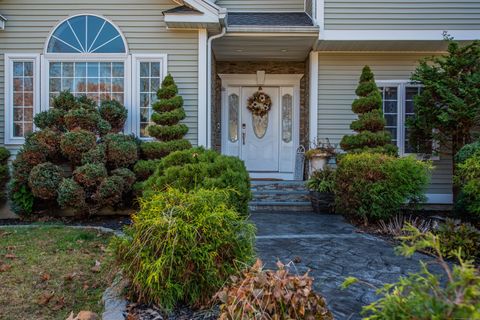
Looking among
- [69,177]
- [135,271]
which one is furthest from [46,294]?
[69,177]

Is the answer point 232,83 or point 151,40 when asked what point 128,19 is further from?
point 232,83

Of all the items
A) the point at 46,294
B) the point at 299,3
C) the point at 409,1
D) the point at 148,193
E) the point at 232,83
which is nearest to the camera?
the point at 46,294

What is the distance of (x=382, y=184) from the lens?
5.82 m

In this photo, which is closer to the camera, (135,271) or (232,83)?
(135,271)

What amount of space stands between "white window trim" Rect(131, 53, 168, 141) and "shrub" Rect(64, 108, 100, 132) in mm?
833

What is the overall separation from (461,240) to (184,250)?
11.0 ft

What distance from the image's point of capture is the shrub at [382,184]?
227 inches

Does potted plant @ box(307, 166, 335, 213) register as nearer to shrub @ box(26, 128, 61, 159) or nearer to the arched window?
the arched window

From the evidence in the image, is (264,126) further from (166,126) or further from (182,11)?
(182,11)

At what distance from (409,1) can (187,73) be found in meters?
4.66

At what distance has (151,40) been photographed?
24.3 ft

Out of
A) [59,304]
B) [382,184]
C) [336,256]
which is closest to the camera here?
[59,304]

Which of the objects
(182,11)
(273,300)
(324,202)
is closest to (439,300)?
(273,300)

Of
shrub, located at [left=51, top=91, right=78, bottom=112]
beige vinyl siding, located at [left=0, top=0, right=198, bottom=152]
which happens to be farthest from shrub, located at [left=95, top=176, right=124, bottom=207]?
beige vinyl siding, located at [left=0, top=0, right=198, bottom=152]
